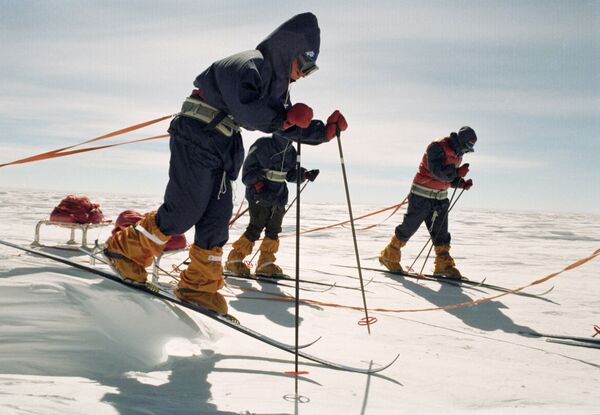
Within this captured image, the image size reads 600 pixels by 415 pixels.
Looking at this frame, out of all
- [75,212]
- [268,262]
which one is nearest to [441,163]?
[268,262]

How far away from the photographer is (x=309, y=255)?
27.0ft

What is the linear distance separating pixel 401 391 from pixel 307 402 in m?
0.49

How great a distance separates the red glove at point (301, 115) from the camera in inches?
101

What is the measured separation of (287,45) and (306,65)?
0.63 ft

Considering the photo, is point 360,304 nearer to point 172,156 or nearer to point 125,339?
point 172,156

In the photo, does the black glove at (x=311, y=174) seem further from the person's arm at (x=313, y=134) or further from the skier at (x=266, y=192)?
the person's arm at (x=313, y=134)

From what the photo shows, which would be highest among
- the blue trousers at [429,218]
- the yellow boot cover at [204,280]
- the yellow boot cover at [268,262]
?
the blue trousers at [429,218]

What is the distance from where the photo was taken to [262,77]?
119 inches

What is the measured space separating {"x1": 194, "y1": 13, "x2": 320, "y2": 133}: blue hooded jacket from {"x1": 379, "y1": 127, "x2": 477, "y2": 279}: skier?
3.24 m

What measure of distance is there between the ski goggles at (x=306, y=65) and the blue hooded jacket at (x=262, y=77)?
0.04 m

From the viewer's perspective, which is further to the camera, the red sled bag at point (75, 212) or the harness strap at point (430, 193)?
the red sled bag at point (75, 212)

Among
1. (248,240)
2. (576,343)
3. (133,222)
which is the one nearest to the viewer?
(576,343)

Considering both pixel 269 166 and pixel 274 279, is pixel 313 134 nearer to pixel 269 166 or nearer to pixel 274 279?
pixel 269 166

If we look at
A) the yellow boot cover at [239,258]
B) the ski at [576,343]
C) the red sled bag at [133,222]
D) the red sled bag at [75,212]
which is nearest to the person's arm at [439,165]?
the yellow boot cover at [239,258]
